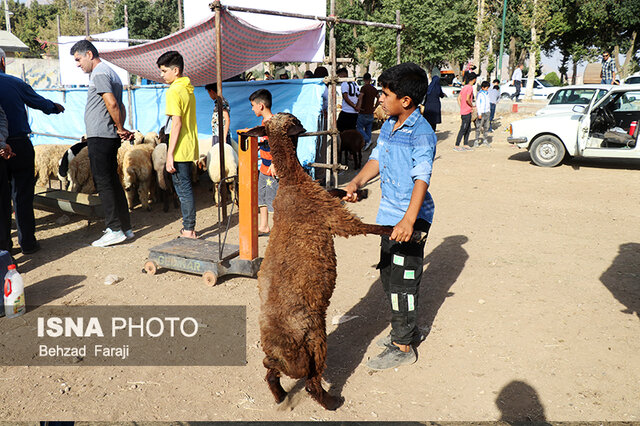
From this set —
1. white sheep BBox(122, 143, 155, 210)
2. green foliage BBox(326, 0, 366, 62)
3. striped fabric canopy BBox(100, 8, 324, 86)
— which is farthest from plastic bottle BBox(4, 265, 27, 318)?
green foliage BBox(326, 0, 366, 62)

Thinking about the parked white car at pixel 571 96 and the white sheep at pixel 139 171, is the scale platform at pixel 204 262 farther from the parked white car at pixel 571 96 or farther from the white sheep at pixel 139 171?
the parked white car at pixel 571 96

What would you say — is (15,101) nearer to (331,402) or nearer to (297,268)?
(297,268)

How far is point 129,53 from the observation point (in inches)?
295

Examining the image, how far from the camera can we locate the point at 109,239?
5738 millimetres

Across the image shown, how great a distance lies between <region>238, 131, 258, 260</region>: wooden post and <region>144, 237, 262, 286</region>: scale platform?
0.38 ft

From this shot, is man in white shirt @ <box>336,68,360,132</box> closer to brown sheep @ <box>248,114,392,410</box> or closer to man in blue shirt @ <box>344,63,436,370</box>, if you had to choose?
man in blue shirt @ <box>344,63,436,370</box>

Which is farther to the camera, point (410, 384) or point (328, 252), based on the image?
point (410, 384)

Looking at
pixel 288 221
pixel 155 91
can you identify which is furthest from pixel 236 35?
pixel 288 221

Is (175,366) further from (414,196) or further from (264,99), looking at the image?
(264,99)

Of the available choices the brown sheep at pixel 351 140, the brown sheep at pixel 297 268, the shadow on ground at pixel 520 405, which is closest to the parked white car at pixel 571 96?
the brown sheep at pixel 351 140

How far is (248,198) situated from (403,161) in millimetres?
1898

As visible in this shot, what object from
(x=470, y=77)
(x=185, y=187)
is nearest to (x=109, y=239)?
(x=185, y=187)

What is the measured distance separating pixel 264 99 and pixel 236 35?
2.03m

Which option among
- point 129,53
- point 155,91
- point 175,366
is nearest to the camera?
point 175,366
